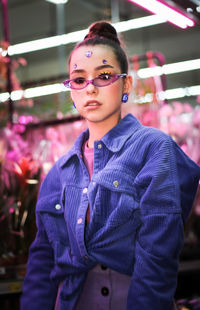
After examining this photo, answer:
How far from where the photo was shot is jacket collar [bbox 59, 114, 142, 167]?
4.47 feet

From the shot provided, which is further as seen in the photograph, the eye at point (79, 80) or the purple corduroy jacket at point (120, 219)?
the eye at point (79, 80)

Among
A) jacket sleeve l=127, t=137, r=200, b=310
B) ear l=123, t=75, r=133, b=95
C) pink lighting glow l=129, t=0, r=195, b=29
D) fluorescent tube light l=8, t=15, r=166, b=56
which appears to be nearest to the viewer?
jacket sleeve l=127, t=137, r=200, b=310

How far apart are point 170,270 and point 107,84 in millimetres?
532

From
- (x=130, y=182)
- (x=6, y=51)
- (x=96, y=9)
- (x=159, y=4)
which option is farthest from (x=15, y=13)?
(x=130, y=182)

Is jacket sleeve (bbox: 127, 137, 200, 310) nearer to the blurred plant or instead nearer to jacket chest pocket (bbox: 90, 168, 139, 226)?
jacket chest pocket (bbox: 90, 168, 139, 226)

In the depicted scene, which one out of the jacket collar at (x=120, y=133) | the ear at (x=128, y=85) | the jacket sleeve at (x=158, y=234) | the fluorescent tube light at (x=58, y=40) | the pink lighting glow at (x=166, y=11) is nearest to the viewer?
the jacket sleeve at (x=158, y=234)

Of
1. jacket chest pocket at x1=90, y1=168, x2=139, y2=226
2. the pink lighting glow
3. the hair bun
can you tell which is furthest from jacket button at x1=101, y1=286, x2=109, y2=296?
the pink lighting glow

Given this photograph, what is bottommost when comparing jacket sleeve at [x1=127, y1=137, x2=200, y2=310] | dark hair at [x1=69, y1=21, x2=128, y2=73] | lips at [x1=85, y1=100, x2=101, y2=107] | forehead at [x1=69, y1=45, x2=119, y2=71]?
jacket sleeve at [x1=127, y1=137, x2=200, y2=310]

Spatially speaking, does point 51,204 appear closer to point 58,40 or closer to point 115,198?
point 115,198

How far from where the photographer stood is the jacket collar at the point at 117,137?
136 cm

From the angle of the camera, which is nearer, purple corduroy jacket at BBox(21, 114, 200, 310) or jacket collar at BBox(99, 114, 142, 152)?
purple corduroy jacket at BBox(21, 114, 200, 310)

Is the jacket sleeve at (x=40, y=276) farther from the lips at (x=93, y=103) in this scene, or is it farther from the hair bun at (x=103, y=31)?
the hair bun at (x=103, y=31)

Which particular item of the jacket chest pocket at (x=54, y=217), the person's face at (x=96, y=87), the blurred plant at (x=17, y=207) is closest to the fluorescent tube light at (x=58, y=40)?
the blurred plant at (x=17, y=207)

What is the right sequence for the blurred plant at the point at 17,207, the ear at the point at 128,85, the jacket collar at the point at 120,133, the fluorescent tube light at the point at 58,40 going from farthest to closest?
the fluorescent tube light at the point at 58,40
the blurred plant at the point at 17,207
the ear at the point at 128,85
the jacket collar at the point at 120,133
